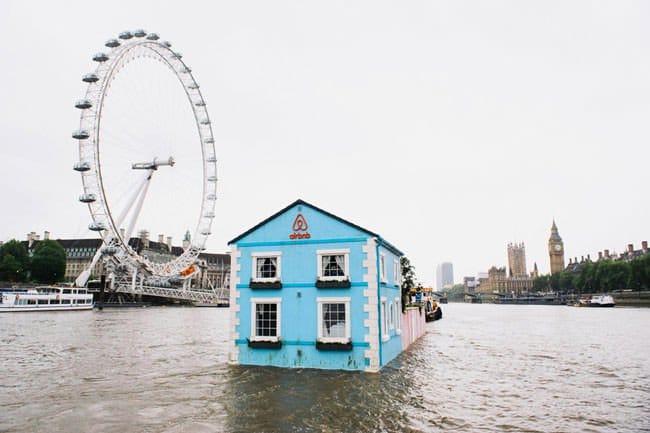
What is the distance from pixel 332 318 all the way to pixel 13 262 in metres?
106

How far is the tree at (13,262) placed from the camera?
326ft

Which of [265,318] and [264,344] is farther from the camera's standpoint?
[265,318]

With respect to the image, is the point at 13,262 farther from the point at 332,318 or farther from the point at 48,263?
the point at 332,318

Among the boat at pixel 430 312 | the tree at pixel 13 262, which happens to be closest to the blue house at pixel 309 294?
the boat at pixel 430 312

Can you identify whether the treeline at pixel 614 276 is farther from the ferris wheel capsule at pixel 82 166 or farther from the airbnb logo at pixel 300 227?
the ferris wheel capsule at pixel 82 166

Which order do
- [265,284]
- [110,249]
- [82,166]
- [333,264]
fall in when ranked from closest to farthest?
1. [333,264]
2. [265,284]
3. [82,166]
4. [110,249]

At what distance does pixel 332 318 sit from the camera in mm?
19094

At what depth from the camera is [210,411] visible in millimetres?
13852

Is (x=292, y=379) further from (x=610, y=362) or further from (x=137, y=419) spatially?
(x=610, y=362)

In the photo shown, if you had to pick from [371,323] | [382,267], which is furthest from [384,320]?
[382,267]

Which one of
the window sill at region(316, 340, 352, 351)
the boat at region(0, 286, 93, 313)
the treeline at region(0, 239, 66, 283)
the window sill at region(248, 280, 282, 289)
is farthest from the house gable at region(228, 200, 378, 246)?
the treeline at region(0, 239, 66, 283)

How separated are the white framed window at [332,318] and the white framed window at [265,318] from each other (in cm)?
187

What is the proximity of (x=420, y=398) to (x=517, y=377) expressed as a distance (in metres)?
6.79

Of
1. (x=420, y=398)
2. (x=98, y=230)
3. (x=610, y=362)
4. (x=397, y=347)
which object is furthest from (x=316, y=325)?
(x=98, y=230)
